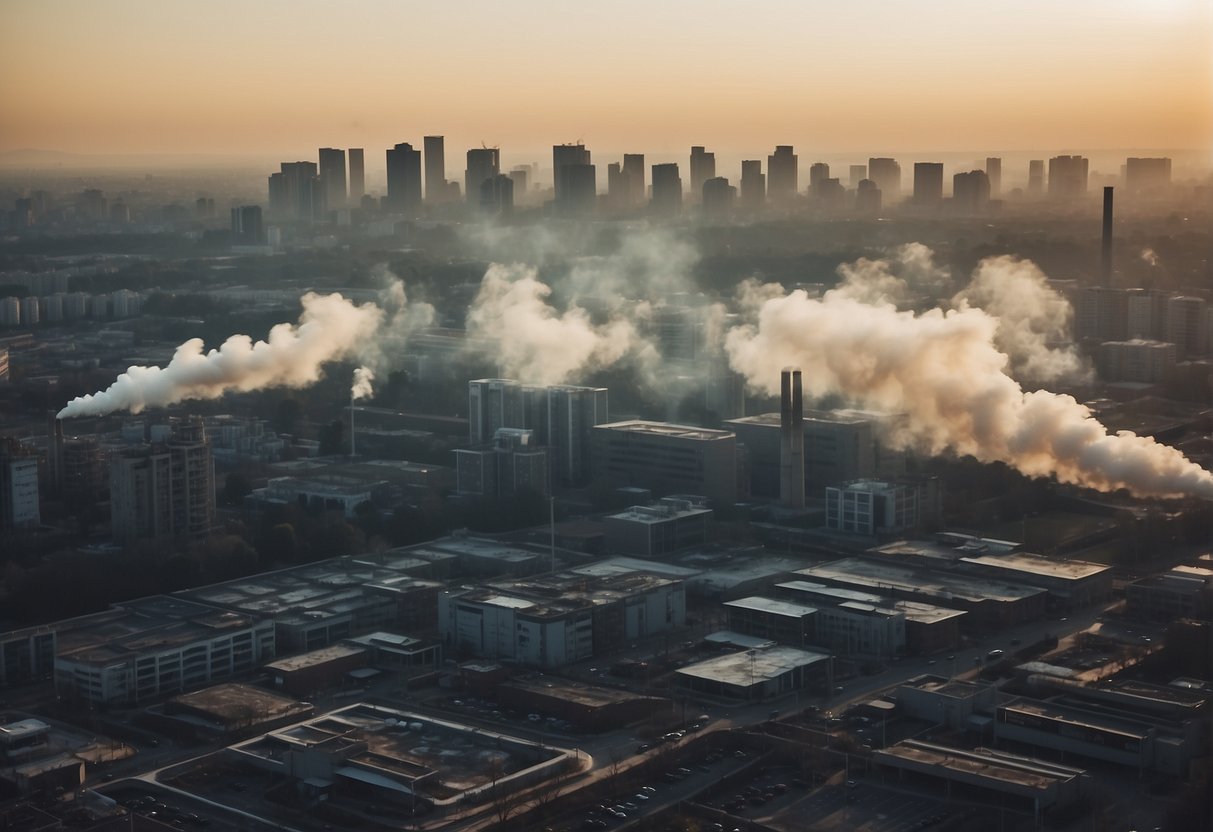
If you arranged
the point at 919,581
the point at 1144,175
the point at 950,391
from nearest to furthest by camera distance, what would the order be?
the point at 919,581, the point at 950,391, the point at 1144,175

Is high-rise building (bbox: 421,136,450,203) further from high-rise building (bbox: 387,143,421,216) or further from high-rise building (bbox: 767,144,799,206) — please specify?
high-rise building (bbox: 767,144,799,206)

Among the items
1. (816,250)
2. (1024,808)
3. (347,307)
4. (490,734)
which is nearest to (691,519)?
(490,734)

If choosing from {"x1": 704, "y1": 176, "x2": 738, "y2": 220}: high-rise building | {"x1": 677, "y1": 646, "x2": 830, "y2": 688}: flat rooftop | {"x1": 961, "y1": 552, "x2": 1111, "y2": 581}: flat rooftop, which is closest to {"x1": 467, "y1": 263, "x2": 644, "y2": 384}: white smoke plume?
{"x1": 961, "y1": 552, "x2": 1111, "y2": 581}: flat rooftop

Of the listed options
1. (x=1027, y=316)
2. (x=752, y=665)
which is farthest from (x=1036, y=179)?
(x=752, y=665)

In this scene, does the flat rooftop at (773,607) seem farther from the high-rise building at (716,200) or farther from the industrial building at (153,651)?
the high-rise building at (716,200)

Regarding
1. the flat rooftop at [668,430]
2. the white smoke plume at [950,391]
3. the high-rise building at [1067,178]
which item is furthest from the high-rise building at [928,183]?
the flat rooftop at [668,430]

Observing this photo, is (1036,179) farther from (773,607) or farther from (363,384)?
(773,607)

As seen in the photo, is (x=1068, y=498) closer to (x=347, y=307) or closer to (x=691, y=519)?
(x=691, y=519)
